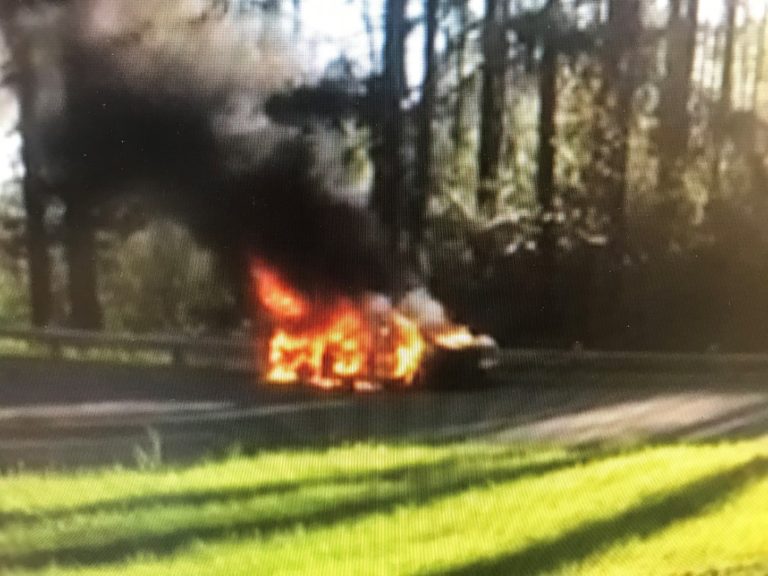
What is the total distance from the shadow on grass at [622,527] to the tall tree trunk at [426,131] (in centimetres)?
50

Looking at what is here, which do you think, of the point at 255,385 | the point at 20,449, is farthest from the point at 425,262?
the point at 20,449

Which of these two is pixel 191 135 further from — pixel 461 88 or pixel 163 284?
pixel 461 88

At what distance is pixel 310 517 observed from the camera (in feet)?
4.24

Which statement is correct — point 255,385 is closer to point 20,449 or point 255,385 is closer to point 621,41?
point 20,449

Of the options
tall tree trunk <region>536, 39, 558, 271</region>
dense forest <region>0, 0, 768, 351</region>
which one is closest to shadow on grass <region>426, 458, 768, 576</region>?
dense forest <region>0, 0, 768, 351</region>

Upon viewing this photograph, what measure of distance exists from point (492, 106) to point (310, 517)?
0.66 meters

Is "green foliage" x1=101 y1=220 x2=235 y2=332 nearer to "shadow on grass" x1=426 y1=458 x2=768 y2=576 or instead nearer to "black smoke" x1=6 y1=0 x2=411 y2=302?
"black smoke" x1=6 y1=0 x2=411 y2=302

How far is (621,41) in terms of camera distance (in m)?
1.28

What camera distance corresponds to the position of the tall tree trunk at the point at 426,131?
1.24m

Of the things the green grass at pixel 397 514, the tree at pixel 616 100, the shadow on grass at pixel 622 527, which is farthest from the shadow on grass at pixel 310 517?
the tree at pixel 616 100

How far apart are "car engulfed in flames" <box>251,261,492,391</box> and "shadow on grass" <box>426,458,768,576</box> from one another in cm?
32

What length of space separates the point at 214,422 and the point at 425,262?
1.25ft

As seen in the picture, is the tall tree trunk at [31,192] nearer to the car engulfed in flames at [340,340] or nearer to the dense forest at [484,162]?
the dense forest at [484,162]

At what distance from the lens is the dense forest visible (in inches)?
48.2
